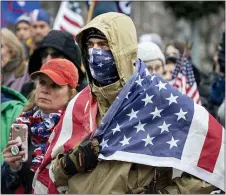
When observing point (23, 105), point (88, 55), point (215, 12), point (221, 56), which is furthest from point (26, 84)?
point (215, 12)

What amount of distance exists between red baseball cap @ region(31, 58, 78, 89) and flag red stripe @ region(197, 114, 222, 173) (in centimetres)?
130

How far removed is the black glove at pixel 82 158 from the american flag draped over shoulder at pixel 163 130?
67 millimetres

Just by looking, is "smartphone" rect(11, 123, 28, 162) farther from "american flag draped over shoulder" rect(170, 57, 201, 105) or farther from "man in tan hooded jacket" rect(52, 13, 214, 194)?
"american flag draped over shoulder" rect(170, 57, 201, 105)

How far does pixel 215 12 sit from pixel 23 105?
17701mm

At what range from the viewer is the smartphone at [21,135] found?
6.47 meters

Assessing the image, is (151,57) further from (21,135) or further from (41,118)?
(21,135)

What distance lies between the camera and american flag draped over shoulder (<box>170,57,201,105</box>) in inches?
354

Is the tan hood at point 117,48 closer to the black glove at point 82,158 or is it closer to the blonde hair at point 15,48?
the black glove at point 82,158

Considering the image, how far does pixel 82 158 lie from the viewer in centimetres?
574

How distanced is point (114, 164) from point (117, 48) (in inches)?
29.3

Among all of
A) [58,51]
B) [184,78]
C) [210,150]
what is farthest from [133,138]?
[184,78]

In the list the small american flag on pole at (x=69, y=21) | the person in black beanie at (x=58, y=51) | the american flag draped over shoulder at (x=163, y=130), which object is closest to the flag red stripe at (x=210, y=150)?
the american flag draped over shoulder at (x=163, y=130)

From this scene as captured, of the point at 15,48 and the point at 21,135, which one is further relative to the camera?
the point at 15,48

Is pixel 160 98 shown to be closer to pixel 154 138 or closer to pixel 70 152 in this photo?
pixel 154 138
